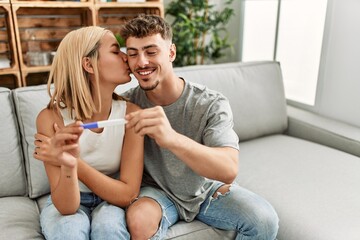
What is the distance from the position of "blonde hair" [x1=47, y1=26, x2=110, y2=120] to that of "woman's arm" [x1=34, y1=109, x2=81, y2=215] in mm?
67

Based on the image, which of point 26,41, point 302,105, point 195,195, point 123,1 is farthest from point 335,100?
point 26,41

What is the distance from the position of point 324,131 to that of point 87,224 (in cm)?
137

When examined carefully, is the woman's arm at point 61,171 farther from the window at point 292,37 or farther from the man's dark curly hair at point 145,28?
the window at point 292,37

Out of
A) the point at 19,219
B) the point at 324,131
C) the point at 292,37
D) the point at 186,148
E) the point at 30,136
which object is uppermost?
the point at 292,37

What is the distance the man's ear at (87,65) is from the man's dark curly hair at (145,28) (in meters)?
0.16

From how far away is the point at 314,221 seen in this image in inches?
47.2

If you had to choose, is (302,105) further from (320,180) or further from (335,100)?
(320,180)

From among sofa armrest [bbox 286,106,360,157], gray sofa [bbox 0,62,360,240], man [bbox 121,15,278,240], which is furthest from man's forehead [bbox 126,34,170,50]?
sofa armrest [bbox 286,106,360,157]

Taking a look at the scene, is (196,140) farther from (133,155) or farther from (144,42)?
(144,42)

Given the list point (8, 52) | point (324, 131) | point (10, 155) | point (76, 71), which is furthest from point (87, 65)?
point (8, 52)

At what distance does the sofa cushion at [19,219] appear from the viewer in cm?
112

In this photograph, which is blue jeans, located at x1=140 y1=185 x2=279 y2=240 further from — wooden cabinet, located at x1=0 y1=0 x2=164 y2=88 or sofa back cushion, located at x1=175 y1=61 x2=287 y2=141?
wooden cabinet, located at x1=0 y1=0 x2=164 y2=88

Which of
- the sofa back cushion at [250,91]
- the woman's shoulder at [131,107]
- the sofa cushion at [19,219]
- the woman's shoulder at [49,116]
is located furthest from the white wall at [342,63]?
the sofa cushion at [19,219]

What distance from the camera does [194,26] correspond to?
2521mm
